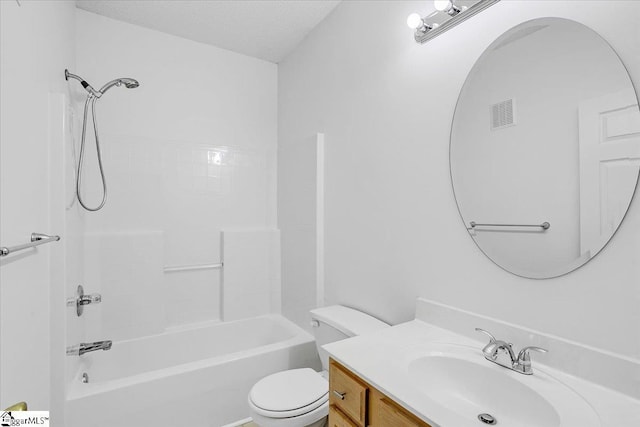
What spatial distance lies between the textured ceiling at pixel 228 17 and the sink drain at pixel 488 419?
2326 millimetres

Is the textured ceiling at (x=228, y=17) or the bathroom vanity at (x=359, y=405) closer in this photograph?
the bathroom vanity at (x=359, y=405)

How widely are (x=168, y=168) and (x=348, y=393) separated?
82.9 inches

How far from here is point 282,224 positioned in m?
2.82

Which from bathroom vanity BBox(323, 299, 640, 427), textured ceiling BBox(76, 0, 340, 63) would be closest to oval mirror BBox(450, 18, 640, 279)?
bathroom vanity BBox(323, 299, 640, 427)

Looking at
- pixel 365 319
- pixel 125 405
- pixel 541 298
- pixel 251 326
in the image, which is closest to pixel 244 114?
pixel 251 326

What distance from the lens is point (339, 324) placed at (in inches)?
69.5

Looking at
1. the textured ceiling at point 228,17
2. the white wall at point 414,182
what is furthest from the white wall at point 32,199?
the white wall at point 414,182

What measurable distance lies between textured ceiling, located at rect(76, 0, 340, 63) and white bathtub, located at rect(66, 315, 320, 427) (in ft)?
7.43

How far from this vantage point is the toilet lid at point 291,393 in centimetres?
151

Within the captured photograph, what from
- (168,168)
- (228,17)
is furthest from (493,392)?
(228,17)

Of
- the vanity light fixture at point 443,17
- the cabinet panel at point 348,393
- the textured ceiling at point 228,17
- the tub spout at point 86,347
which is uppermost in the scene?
the textured ceiling at point 228,17

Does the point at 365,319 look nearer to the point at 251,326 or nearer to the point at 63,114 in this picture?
the point at 251,326

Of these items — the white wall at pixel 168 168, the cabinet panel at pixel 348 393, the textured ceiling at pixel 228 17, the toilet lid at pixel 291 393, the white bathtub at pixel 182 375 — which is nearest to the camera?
the cabinet panel at pixel 348 393

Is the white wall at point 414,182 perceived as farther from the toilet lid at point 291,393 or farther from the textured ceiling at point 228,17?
the toilet lid at point 291,393
